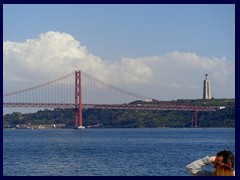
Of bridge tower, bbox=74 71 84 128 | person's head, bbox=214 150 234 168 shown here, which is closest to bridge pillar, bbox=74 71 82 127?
bridge tower, bbox=74 71 84 128

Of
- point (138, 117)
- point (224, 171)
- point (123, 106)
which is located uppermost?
point (123, 106)

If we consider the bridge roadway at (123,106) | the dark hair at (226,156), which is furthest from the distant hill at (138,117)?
the dark hair at (226,156)

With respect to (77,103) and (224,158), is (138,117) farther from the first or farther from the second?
(224,158)

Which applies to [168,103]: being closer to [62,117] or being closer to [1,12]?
[62,117]

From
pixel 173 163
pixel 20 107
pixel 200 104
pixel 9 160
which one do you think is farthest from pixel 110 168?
pixel 200 104

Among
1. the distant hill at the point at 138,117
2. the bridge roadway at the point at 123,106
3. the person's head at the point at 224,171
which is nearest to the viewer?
the person's head at the point at 224,171

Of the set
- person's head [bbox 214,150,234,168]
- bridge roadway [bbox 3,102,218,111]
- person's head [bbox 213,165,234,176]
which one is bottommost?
person's head [bbox 213,165,234,176]

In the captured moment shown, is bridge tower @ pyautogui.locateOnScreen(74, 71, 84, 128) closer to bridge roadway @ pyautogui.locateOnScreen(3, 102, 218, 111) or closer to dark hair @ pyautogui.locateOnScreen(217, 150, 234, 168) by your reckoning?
bridge roadway @ pyautogui.locateOnScreen(3, 102, 218, 111)

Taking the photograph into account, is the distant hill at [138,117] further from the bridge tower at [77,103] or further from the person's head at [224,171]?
the person's head at [224,171]

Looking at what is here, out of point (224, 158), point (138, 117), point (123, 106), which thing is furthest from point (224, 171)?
point (138, 117)
